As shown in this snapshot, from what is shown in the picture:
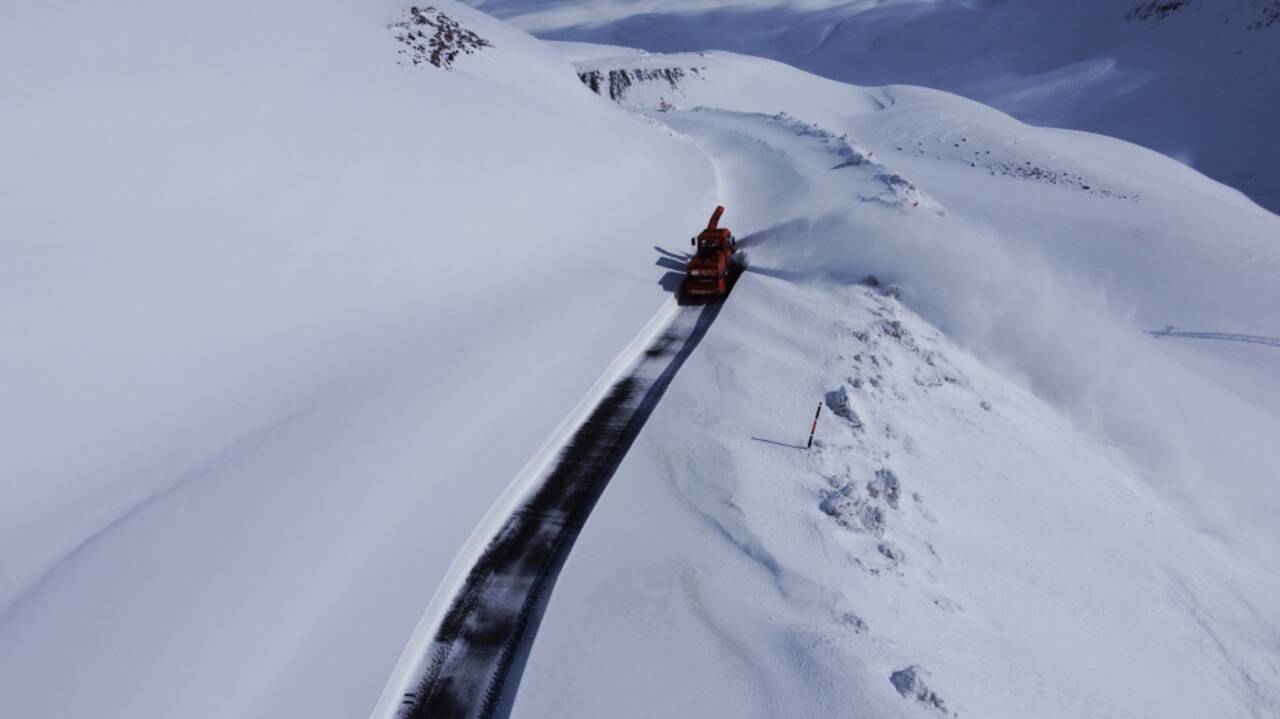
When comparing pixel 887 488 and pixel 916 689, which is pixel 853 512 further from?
pixel 916 689

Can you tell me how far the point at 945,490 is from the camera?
12.4m

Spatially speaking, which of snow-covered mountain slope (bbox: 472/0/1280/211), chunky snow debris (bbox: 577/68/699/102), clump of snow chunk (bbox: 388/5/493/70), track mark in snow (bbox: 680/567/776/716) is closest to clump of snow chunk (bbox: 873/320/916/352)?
track mark in snow (bbox: 680/567/776/716)

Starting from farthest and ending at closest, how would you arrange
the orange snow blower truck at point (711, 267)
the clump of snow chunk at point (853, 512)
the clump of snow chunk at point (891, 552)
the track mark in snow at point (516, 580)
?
the orange snow blower truck at point (711, 267) < the clump of snow chunk at point (853, 512) < the clump of snow chunk at point (891, 552) < the track mark in snow at point (516, 580)

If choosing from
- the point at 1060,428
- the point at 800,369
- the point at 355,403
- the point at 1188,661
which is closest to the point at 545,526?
the point at 355,403

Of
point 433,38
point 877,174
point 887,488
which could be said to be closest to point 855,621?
Result: point 887,488


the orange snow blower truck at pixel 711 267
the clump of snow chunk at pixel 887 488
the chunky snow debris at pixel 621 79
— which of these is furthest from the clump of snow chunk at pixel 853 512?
the chunky snow debris at pixel 621 79

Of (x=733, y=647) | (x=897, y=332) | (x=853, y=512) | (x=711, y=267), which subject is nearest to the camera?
(x=733, y=647)

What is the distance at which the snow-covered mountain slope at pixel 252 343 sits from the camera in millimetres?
8641

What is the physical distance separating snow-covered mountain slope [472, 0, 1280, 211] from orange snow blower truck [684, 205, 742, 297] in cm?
4793

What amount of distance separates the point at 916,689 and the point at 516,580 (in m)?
5.18

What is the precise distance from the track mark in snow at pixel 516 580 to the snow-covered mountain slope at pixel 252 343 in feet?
1.90

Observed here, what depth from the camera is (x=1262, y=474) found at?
593 inches

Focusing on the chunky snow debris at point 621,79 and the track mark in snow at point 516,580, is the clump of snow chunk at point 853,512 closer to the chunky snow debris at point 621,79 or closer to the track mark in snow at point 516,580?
the track mark in snow at point 516,580

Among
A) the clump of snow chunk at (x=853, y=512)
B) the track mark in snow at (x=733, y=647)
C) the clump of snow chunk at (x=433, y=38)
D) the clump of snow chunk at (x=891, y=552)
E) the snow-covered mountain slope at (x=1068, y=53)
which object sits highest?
the snow-covered mountain slope at (x=1068, y=53)
